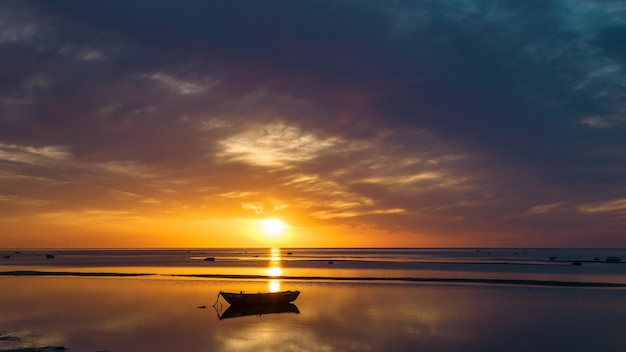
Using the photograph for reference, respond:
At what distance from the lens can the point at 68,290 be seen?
55.7 metres

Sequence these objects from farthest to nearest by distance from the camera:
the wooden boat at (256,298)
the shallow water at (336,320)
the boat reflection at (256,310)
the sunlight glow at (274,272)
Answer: the sunlight glow at (274,272) → the wooden boat at (256,298) → the boat reflection at (256,310) → the shallow water at (336,320)

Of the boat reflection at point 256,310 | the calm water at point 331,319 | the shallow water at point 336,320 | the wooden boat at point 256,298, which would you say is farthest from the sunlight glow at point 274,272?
the boat reflection at point 256,310

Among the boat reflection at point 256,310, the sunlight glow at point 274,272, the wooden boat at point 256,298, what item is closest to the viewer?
the boat reflection at point 256,310

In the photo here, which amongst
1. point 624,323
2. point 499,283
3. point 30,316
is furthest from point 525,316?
point 30,316

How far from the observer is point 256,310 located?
4203 centimetres

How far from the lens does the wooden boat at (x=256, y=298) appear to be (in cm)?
4241

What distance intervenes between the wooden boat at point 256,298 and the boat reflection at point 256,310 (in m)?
0.32

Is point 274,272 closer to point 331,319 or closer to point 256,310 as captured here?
point 256,310

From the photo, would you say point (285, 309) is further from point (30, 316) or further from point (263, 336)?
point (30, 316)

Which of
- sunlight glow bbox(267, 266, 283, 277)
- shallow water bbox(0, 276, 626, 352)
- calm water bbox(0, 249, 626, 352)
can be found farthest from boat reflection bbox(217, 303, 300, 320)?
sunlight glow bbox(267, 266, 283, 277)

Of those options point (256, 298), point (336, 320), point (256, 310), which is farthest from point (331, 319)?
point (256, 298)

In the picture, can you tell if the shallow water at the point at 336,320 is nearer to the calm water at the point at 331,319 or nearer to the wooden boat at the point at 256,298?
the calm water at the point at 331,319

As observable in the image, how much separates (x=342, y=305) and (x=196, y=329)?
13.9 meters

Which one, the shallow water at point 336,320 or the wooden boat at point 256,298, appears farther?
the wooden boat at point 256,298
